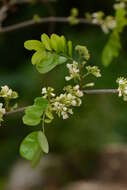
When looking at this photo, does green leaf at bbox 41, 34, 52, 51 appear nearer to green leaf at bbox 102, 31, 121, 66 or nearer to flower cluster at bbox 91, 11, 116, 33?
green leaf at bbox 102, 31, 121, 66

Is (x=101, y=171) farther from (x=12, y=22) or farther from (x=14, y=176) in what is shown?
(x=12, y=22)

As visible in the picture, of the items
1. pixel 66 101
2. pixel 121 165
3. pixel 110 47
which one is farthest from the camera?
pixel 121 165

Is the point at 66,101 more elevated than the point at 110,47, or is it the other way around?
the point at 110,47

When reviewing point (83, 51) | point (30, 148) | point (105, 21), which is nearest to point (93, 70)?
point (83, 51)

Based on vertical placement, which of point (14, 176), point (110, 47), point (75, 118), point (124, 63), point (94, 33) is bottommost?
point (110, 47)

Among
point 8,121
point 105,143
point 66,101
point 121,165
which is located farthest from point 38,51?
point 8,121

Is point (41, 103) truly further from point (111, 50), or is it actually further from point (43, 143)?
point (111, 50)
